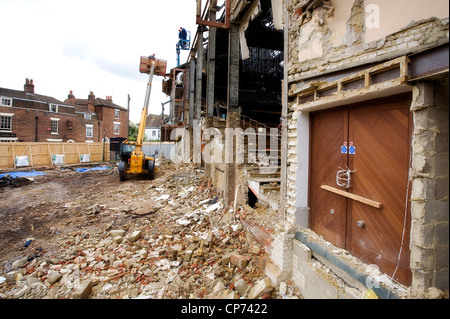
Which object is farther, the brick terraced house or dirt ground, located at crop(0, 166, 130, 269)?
the brick terraced house

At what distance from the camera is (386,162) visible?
287cm

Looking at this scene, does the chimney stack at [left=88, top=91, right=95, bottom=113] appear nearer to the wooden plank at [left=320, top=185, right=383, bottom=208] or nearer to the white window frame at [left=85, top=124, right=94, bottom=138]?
the white window frame at [left=85, top=124, right=94, bottom=138]

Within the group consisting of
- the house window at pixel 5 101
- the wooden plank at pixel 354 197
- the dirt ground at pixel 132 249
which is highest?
the house window at pixel 5 101

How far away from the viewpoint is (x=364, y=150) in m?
3.15

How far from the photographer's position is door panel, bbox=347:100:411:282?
2.69m

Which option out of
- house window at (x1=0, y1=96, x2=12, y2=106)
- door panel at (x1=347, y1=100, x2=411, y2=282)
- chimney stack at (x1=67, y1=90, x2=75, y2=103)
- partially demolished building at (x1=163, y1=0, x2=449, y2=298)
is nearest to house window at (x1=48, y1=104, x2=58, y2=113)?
house window at (x1=0, y1=96, x2=12, y2=106)

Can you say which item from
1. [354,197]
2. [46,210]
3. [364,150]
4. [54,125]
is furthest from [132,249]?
[54,125]

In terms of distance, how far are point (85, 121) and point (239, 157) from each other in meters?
32.3

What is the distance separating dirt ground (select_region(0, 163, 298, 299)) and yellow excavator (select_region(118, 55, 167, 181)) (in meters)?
2.81

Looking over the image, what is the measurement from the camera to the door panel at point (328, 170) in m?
3.53

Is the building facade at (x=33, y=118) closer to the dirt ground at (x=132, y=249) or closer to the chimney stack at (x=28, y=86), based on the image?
the chimney stack at (x=28, y=86)

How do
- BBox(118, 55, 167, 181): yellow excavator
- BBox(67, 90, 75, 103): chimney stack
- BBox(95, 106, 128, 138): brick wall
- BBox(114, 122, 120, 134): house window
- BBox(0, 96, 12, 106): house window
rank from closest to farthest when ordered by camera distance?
BBox(118, 55, 167, 181): yellow excavator → BBox(0, 96, 12, 106): house window → BBox(95, 106, 128, 138): brick wall → BBox(67, 90, 75, 103): chimney stack → BBox(114, 122, 120, 134): house window

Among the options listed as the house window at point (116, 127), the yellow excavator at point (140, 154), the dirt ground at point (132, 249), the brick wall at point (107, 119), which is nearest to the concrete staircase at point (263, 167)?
the dirt ground at point (132, 249)
